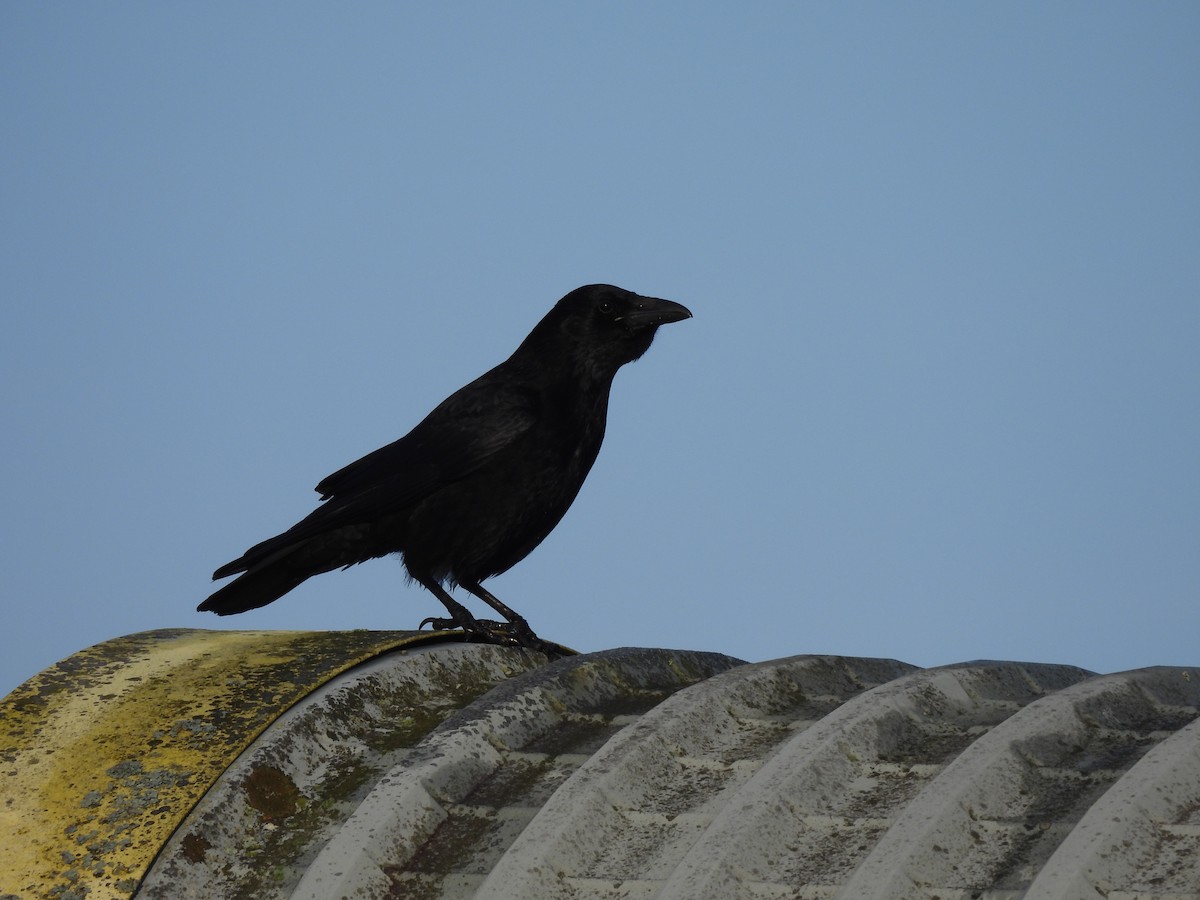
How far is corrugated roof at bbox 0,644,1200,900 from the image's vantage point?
322cm

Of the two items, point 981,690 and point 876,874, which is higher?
point 981,690

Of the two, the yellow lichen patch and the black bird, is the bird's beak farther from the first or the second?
the yellow lichen patch

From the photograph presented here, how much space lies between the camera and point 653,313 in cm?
717

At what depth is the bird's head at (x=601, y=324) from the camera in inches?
280

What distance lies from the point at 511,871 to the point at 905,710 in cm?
131

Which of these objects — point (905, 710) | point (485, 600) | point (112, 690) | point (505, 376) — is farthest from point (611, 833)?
point (505, 376)

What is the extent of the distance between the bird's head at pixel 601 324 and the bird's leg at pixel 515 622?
3.84ft

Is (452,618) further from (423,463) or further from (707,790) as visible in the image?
(707,790)

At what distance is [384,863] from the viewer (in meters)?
3.66

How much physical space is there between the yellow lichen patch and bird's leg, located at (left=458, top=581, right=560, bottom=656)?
96cm

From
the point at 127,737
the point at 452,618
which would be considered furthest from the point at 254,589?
the point at 127,737

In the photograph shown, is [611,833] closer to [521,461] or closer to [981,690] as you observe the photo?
[981,690]

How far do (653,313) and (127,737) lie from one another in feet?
12.1

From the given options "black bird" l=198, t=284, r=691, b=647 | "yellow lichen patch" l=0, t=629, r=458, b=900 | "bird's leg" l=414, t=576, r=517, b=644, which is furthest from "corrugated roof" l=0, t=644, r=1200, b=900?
"black bird" l=198, t=284, r=691, b=647
